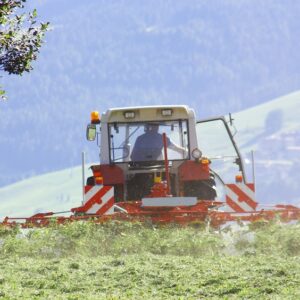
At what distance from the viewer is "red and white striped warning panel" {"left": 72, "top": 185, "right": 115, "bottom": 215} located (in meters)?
19.4

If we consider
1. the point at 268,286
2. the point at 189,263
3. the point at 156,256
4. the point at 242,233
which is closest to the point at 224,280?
the point at 268,286

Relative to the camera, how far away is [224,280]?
13070 mm

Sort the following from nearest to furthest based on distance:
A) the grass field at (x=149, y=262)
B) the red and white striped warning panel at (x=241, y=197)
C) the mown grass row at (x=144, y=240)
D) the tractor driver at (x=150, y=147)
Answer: the grass field at (x=149, y=262) < the mown grass row at (x=144, y=240) < the red and white striped warning panel at (x=241, y=197) < the tractor driver at (x=150, y=147)

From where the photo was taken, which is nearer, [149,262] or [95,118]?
[149,262]

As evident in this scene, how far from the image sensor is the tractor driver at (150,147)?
821 inches

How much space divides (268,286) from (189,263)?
286 cm

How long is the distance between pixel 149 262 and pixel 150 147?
589 centimetres

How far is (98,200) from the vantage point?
19.5 metres

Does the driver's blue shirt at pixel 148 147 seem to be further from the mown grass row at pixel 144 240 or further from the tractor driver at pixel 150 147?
the mown grass row at pixel 144 240

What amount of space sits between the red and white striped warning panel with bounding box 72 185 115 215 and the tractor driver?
60.4 inches

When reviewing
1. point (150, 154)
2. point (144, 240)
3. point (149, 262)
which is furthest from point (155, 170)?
point (149, 262)

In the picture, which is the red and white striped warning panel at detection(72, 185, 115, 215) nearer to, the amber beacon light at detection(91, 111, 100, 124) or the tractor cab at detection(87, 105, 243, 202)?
the tractor cab at detection(87, 105, 243, 202)

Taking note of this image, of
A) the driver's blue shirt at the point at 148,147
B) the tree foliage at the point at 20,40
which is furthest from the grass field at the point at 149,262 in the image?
the driver's blue shirt at the point at 148,147

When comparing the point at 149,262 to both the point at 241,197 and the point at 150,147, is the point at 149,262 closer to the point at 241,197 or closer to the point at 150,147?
the point at 241,197
